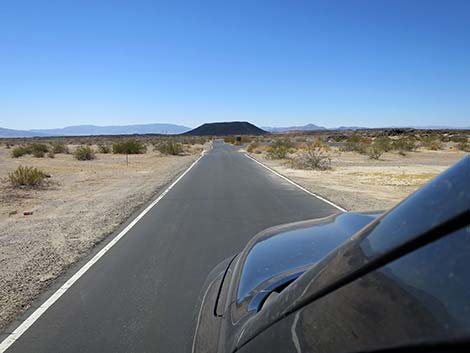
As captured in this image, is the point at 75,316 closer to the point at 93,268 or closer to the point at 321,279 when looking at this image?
the point at 93,268

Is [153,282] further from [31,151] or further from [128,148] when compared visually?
[128,148]

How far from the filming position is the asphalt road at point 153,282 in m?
4.32

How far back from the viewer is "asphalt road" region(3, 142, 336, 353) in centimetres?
432

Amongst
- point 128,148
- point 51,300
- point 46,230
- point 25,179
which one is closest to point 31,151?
point 128,148

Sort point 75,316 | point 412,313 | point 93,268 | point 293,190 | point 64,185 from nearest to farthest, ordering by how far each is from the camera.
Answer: point 412,313 → point 75,316 → point 93,268 → point 293,190 → point 64,185

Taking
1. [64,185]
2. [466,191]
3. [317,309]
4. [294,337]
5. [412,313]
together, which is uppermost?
[466,191]

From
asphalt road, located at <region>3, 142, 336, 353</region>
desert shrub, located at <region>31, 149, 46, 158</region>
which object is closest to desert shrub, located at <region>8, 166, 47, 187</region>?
asphalt road, located at <region>3, 142, 336, 353</region>

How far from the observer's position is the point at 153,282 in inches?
235

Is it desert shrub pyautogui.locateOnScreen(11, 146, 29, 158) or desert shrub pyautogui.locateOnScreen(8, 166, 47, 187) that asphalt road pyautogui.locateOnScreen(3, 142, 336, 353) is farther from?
desert shrub pyautogui.locateOnScreen(11, 146, 29, 158)

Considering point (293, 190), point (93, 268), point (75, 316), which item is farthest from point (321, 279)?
point (293, 190)

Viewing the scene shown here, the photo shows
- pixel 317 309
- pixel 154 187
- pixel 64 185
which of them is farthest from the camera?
pixel 64 185

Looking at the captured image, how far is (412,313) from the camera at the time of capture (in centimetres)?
116

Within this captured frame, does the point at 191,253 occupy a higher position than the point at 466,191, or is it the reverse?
the point at 466,191

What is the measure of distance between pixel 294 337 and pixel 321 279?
0.22 meters
